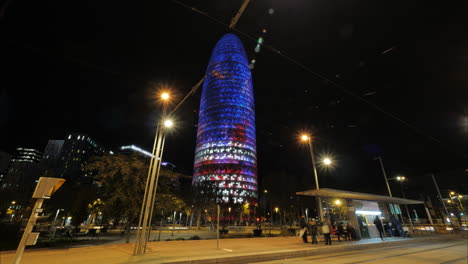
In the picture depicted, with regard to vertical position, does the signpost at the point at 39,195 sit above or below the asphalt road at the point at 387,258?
above

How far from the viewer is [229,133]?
319 ft

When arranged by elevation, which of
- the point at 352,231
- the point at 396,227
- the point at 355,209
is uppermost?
the point at 355,209

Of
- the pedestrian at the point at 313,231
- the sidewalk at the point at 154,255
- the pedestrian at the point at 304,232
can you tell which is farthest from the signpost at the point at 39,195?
the pedestrian at the point at 304,232

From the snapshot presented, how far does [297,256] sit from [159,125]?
10.4 m

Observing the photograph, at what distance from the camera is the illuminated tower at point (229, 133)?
90.8 m

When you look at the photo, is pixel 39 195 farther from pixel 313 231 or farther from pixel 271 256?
pixel 313 231

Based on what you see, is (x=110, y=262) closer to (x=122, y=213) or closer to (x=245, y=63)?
(x=122, y=213)

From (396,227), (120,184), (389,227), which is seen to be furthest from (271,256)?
(396,227)

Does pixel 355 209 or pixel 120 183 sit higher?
pixel 120 183

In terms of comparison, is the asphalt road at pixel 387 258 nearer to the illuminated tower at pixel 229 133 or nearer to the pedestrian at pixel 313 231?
the pedestrian at pixel 313 231

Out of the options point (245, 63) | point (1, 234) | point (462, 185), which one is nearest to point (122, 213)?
point (1, 234)

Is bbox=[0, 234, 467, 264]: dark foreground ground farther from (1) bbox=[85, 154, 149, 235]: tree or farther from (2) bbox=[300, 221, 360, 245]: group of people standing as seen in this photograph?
(1) bbox=[85, 154, 149, 235]: tree

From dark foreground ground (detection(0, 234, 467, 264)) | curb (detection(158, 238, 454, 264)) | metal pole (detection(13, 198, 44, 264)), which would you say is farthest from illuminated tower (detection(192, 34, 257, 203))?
metal pole (detection(13, 198, 44, 264))

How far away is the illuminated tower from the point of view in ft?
298
